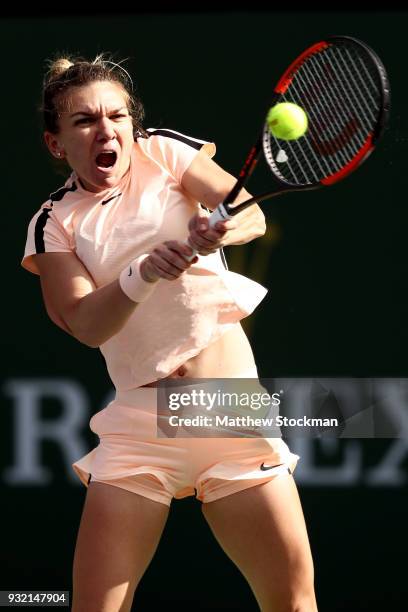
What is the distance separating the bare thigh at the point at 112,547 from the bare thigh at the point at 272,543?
0.18 m

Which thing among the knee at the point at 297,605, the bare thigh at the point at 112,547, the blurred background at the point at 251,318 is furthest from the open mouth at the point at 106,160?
the blurred background at the point at 251,318

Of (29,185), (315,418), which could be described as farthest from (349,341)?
(29,185)

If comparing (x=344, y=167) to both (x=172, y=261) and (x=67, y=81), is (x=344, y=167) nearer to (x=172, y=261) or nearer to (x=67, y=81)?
(x=172, y=261)

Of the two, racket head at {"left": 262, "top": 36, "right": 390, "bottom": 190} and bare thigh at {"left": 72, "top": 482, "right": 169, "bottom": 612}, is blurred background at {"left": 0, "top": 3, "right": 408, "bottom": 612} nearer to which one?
racket head at {"left": 262, "top": 36, "right": 390, "bottom": 190}

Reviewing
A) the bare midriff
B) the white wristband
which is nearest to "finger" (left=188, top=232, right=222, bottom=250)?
the white wristband

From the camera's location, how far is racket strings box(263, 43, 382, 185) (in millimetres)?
2814

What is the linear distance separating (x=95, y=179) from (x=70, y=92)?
0.67 feet

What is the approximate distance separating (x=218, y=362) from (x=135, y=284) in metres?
0.33

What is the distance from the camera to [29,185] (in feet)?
14.8

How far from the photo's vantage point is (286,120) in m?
2.79

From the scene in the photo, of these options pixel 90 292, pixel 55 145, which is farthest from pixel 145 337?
pixel 55 145

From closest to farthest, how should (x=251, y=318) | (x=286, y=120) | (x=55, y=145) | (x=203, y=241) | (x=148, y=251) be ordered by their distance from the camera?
(x=203, y=241), (x=286, y=120), (x=148, y=251), (x=55, y=145), (x=251, y=318)

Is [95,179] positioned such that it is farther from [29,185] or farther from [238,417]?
[29,185]

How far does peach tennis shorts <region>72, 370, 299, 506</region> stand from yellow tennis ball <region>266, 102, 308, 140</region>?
640 mm
